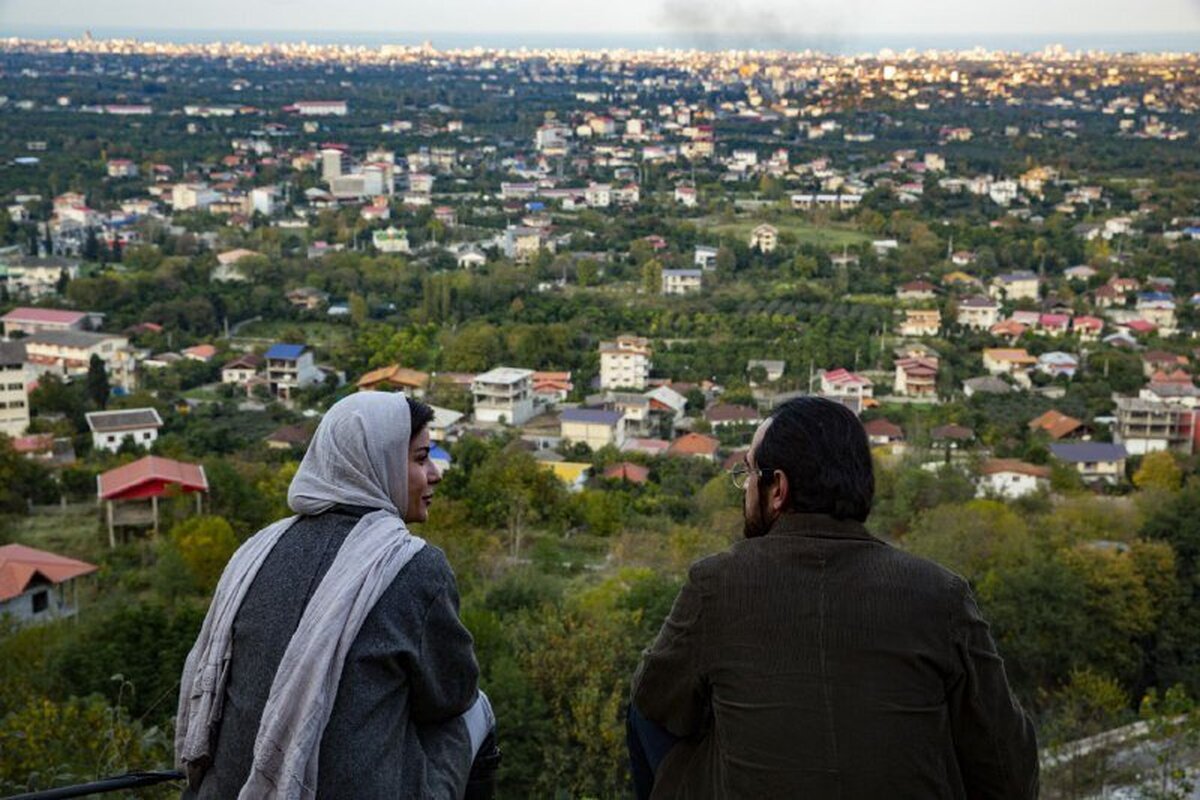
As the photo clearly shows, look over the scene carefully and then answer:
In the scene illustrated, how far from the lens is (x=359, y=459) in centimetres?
87

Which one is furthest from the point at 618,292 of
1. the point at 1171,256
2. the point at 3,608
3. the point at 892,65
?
the point at 892,65

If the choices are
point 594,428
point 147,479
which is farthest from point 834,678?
point 594,428

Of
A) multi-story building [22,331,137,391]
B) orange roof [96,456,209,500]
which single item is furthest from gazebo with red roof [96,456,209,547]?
multi-story building [22,331,137,391]

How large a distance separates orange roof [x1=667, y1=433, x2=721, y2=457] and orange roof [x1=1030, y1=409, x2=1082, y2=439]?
2.25 meters

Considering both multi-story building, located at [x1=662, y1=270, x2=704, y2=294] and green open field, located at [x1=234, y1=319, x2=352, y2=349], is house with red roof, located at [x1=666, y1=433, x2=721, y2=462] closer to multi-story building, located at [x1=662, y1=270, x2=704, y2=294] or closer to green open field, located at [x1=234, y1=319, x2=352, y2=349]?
green open field, located at [x1=234, y1=319, x2=352, y2=349]

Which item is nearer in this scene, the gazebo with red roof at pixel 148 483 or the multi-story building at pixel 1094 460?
the gazebo with red roof at pixel 148 483

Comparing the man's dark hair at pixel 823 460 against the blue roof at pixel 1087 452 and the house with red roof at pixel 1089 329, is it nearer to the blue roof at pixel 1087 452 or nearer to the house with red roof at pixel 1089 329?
the blue roof at pixel 1087 452

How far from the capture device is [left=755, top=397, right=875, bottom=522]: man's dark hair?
0.81 meters

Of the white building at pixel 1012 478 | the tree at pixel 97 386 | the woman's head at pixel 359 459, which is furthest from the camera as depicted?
the tree at pixel 97 386

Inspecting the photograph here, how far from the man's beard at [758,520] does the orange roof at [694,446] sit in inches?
291

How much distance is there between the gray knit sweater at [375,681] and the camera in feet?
2.66

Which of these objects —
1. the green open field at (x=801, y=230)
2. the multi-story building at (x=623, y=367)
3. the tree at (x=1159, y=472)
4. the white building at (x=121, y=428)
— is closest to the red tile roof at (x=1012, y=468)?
the tree at (x=1159, y=472)

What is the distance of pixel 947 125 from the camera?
31125 mm

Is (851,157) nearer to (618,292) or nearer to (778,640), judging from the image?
(618,292)
